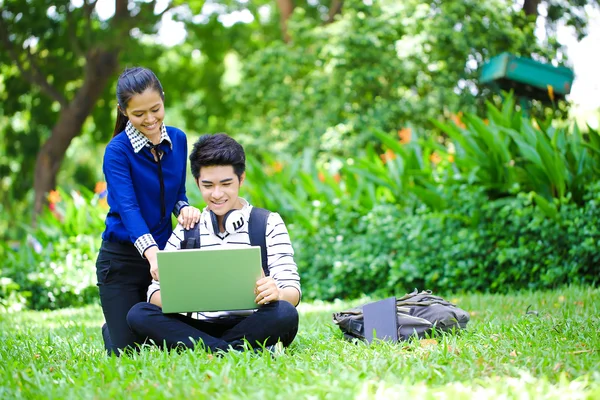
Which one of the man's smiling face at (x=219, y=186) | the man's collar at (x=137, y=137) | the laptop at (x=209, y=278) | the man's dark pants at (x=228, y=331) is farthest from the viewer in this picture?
the man's collar at (x=137, y=137)

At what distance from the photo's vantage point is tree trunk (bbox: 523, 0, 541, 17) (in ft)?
32.7

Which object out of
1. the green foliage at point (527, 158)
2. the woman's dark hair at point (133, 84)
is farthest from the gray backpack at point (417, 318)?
the green foliage at point (527, 158)

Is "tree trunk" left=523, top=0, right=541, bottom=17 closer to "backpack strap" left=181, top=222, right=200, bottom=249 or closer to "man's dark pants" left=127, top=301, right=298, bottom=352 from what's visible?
"backpack strap" left=181, top=222, right=200, bottom=249

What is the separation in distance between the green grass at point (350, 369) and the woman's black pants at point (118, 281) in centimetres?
18

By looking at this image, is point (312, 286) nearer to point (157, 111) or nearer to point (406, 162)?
point (406, 162)

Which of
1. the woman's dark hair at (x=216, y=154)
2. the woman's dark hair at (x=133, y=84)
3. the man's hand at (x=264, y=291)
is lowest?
the man's hand at (x=264, y=291)

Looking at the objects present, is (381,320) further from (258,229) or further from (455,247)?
(455,247)

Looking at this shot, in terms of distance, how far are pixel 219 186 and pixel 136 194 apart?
47 centimetres

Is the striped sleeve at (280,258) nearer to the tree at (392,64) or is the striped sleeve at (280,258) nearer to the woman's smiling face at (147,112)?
the woman's smiling face at (147,112)

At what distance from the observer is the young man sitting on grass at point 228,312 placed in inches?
125

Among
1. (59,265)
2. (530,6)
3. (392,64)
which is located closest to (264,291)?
(59,265)

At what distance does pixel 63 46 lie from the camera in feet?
45.2

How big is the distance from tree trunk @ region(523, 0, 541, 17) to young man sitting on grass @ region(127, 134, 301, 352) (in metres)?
7.95

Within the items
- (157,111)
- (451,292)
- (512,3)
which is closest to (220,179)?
(157,111)
